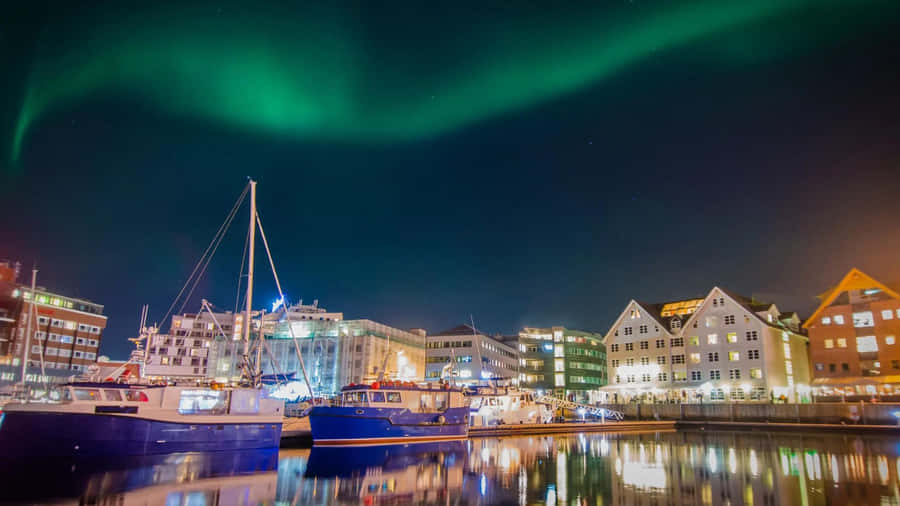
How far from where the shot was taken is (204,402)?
117 feet

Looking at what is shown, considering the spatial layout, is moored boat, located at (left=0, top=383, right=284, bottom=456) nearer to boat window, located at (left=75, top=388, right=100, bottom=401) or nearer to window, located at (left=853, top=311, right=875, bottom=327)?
boat window, located at (left=75, top=388, right=100, bottom=401)

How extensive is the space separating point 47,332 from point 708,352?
A: 10476cm

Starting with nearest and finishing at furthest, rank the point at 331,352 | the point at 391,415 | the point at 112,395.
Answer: the point at 112,395
the point at 391,415
the point at 331,352

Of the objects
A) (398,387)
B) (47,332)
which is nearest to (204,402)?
(398,387)

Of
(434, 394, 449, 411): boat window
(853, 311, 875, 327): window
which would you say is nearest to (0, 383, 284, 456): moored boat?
(434, 394, 449, 411): boat window

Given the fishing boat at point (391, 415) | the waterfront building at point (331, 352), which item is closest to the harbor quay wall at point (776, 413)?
the fishing boat at point (391, 415)

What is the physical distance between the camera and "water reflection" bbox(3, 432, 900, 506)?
67.6ft

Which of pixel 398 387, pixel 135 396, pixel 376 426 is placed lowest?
pixel 376 426

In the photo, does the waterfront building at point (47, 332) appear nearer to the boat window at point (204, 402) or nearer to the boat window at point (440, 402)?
the boat window at point (204, 402)

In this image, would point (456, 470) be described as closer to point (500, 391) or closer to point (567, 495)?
point (567, 495)

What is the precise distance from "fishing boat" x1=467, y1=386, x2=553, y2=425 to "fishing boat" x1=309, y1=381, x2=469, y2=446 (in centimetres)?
894

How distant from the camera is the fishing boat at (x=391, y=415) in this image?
40.5 meters

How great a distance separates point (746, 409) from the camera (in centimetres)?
6353

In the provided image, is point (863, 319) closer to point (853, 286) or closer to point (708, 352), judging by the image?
point (853, 286)
